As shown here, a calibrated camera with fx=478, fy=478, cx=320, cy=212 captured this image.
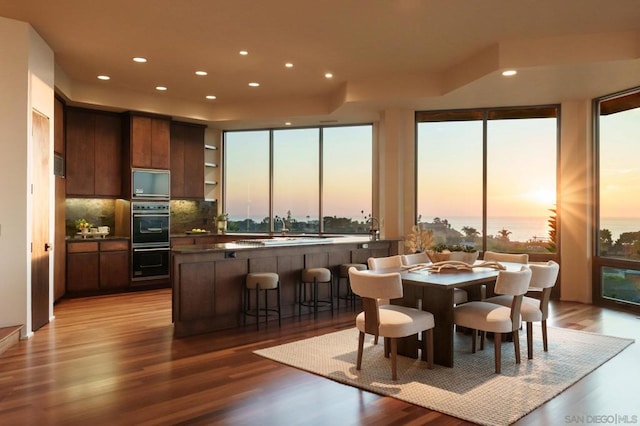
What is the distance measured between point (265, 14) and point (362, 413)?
3815 mm

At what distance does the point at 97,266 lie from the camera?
25.1 ft

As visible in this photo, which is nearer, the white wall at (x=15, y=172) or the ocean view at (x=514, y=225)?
the white wall at (x=15, y=172)

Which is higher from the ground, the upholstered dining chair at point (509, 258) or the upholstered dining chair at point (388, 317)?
the upholstered dining chair at point (509, 258)

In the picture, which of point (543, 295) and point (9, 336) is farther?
point (9, 336)

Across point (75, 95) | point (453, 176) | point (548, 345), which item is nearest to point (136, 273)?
point (75, 95)

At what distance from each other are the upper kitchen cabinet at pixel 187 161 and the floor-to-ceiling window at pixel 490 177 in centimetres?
413

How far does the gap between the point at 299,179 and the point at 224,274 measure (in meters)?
4.33

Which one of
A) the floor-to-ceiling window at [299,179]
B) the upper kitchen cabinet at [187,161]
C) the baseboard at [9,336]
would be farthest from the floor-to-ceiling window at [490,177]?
the baseboard at [9,336]

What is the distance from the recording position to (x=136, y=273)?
8.05m

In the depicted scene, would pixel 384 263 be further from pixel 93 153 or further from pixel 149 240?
pixel 93 153

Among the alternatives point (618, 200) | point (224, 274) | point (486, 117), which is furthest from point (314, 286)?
point (618, 200)

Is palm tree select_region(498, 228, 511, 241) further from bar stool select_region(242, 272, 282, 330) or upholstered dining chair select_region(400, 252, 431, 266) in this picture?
bar stool select_region(242, 272, 282, 330)

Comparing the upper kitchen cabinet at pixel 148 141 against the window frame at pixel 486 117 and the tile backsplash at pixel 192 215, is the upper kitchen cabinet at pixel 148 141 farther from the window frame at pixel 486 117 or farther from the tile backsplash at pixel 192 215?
the window frame at pixel 486 117

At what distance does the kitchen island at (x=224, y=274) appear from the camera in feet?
16.9
